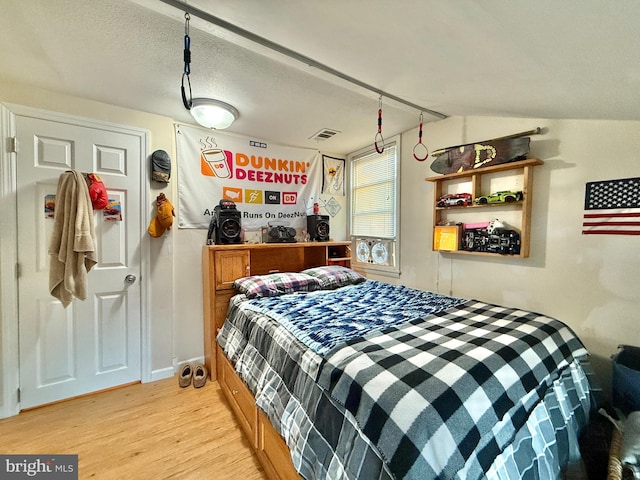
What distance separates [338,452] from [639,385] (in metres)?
1.65

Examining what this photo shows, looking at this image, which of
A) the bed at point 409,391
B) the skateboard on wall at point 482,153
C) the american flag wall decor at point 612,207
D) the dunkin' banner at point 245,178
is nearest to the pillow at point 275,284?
the bed at point 409,391

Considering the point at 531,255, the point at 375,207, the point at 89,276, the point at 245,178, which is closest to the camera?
the point at 531,255

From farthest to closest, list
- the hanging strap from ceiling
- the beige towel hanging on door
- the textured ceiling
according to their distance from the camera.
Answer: the beige towel hanging on door → the hanging strap from ceiling → the textured ceiling

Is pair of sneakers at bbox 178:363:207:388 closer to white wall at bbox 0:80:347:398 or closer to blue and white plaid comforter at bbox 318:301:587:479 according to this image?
white wall at bbox 0:80:347:398

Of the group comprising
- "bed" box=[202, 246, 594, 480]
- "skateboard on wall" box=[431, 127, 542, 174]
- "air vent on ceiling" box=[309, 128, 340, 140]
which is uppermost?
"air vent on ceiling" box=[309, 128, 340, 140]

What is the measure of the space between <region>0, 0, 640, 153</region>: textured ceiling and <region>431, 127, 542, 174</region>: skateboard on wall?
20 cm

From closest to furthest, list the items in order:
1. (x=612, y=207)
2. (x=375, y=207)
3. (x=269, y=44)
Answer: (x=269, y=44), (x=612, y=207), (x=375, y=207)

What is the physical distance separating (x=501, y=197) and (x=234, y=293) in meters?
2.44

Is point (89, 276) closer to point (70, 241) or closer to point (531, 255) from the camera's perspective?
point (70, 241)

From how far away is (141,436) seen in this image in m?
1.72

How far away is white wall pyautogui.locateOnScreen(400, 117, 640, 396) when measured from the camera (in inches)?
64.3

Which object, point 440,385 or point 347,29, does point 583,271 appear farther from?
point 347,29

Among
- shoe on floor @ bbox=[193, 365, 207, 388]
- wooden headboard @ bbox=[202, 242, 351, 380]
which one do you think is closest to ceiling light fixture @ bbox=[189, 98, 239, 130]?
wooden headboard @ bbox=[202, 242, 351, 380]

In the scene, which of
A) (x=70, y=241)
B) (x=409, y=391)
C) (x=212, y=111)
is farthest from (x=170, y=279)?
(x=409, y=391)
